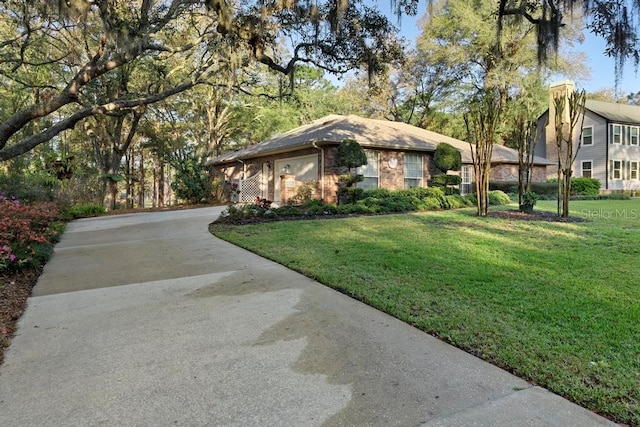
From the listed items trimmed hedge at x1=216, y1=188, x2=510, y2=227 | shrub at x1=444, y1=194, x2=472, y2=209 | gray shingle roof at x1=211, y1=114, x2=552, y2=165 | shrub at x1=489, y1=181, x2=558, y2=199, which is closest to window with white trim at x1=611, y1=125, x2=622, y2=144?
shrub at x1=489, y1=181, x2=558, y2=199

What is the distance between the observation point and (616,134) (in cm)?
2586

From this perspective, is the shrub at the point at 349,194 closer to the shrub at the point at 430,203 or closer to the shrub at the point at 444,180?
the shrub at the point at 430,203

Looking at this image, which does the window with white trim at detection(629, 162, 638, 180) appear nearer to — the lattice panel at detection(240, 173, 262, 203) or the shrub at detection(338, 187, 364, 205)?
the shrub at detection(338, 187, 364, 205)

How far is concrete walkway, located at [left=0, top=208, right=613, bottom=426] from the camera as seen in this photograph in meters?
2.17

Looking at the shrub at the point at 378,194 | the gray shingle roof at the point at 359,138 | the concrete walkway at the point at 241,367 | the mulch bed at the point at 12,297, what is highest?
the gray shingle roof at the point at 359,138

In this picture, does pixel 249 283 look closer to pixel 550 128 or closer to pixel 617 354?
pixel 617 354

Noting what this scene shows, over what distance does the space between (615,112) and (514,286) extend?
29.7m

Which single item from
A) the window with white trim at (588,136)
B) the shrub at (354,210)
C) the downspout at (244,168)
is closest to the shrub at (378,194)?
the shrub at (354,210)

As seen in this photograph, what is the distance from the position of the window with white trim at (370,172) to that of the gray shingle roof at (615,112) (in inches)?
755

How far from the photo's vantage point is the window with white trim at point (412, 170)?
54.4 feet

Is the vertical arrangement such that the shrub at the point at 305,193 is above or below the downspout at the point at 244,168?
below

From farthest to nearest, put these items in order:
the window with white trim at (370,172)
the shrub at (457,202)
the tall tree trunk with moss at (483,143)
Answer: the window with white trim at (370,172) → the shrub at (457,202) → the tall tree trunk with moss at (483,143)

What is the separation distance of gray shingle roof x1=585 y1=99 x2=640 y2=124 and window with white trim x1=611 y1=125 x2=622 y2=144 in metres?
0.48

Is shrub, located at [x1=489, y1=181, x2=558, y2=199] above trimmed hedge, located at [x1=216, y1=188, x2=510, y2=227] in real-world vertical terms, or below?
above
